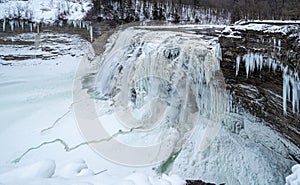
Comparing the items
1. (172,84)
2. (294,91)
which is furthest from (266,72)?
(172,84)

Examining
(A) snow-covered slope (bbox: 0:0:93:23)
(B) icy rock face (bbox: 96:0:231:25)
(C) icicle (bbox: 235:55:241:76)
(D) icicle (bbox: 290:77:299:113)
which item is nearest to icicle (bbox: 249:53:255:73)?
(C) icicle (bbox: 235:55:241:76)

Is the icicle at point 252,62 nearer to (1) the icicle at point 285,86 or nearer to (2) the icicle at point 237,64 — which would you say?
(2) the icicle at point 237,64

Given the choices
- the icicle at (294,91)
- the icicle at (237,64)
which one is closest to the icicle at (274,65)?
the icicle at (294,91)

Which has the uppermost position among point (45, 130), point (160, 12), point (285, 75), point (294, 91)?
point (160, 12)

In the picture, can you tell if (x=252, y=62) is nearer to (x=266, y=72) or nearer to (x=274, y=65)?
(x=266, y=72)

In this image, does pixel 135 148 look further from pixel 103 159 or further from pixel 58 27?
pixel 58 27

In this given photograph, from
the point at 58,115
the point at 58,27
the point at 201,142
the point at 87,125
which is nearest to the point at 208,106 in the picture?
the point at 201,142
